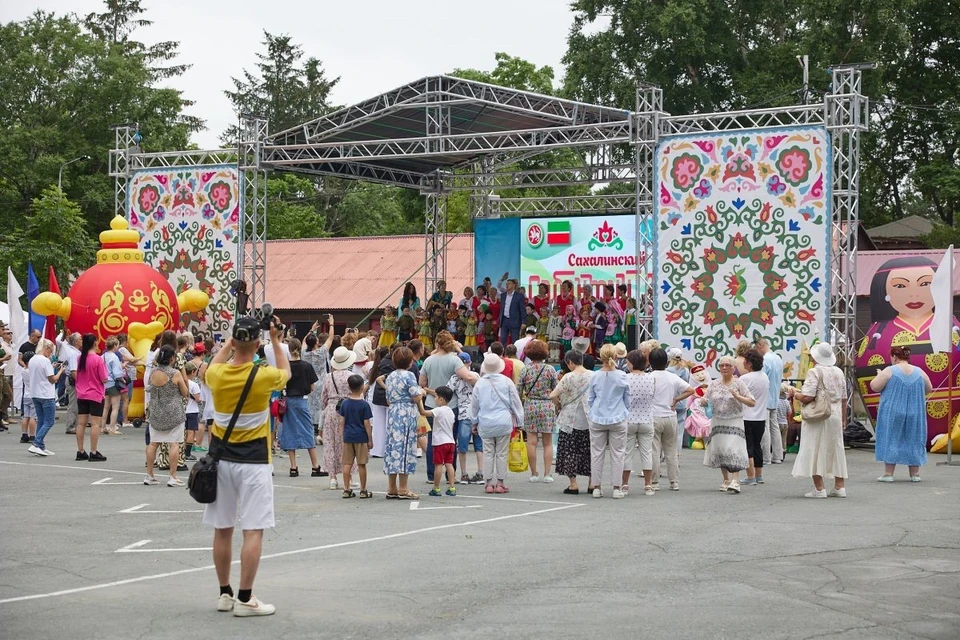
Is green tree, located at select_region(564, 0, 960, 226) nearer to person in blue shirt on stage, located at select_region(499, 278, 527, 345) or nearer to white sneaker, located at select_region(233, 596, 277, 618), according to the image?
person in blue shirt on stage, located at select_region(499, 278, 527, 345)

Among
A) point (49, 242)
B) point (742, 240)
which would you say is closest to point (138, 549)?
point (742, 240)

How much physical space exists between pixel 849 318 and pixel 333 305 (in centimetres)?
2277

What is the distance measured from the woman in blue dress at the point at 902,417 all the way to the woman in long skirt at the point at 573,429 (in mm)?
3765

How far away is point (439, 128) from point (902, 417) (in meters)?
12.6

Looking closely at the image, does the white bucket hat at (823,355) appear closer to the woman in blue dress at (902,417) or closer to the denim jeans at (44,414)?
the woman in blue dress at (902,417)

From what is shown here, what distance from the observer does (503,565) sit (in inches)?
356

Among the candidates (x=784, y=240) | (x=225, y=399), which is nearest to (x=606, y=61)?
(x=784, y=240)

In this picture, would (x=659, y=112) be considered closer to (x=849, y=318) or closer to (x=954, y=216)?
(x=849, y=318)

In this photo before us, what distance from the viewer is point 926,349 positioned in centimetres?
2020

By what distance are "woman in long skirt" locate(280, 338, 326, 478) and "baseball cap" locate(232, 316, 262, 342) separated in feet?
23.4

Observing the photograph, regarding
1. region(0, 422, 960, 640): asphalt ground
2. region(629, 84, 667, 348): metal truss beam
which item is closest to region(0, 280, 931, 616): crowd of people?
region(0, 422, 960, 640): asphalt ground

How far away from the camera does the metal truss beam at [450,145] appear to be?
23812 mm

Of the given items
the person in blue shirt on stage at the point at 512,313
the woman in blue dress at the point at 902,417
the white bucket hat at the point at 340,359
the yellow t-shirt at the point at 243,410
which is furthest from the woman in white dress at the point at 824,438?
the person in blue shirt on stage at the point at 512,313

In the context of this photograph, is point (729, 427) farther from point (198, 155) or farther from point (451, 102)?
point (198, 155)
